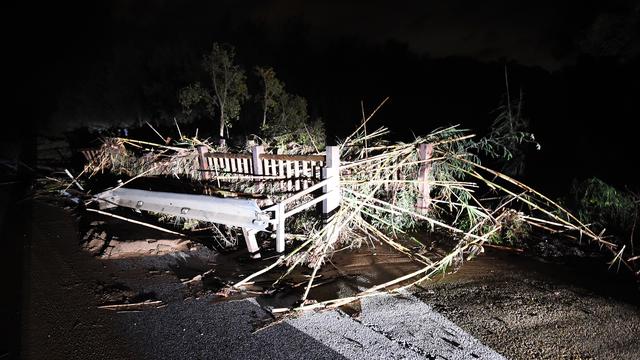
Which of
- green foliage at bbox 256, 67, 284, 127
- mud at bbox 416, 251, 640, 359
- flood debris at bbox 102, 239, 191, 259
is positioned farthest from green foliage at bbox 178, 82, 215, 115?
mud at bbox 416, 251, 640, 359

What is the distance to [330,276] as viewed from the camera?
4309mm

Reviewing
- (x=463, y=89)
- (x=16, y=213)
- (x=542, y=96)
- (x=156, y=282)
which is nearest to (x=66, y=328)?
(x=156, y=282)

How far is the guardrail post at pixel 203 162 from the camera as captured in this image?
7.13m

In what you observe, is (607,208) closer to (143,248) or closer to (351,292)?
(351,292)

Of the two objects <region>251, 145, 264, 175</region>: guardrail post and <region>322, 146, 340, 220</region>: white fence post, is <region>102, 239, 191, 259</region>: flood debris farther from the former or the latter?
<region>322, 146, 340, 220</region>: white fence post

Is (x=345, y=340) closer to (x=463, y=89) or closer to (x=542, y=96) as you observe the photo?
(x=542, y=96)

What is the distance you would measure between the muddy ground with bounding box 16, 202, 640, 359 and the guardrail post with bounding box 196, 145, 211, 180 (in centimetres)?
199

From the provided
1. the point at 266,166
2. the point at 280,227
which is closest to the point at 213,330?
the point at 280,227

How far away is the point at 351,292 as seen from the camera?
12.8 ft

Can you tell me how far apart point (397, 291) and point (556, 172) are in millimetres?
8225

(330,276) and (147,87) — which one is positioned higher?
(147,87)

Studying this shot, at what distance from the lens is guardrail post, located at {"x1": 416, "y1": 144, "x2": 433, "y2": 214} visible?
562 centimetres

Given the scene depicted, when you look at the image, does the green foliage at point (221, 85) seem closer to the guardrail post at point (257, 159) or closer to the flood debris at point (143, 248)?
the guardrail post at point (257, 159)

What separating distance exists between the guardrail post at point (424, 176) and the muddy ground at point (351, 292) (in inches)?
51.9
